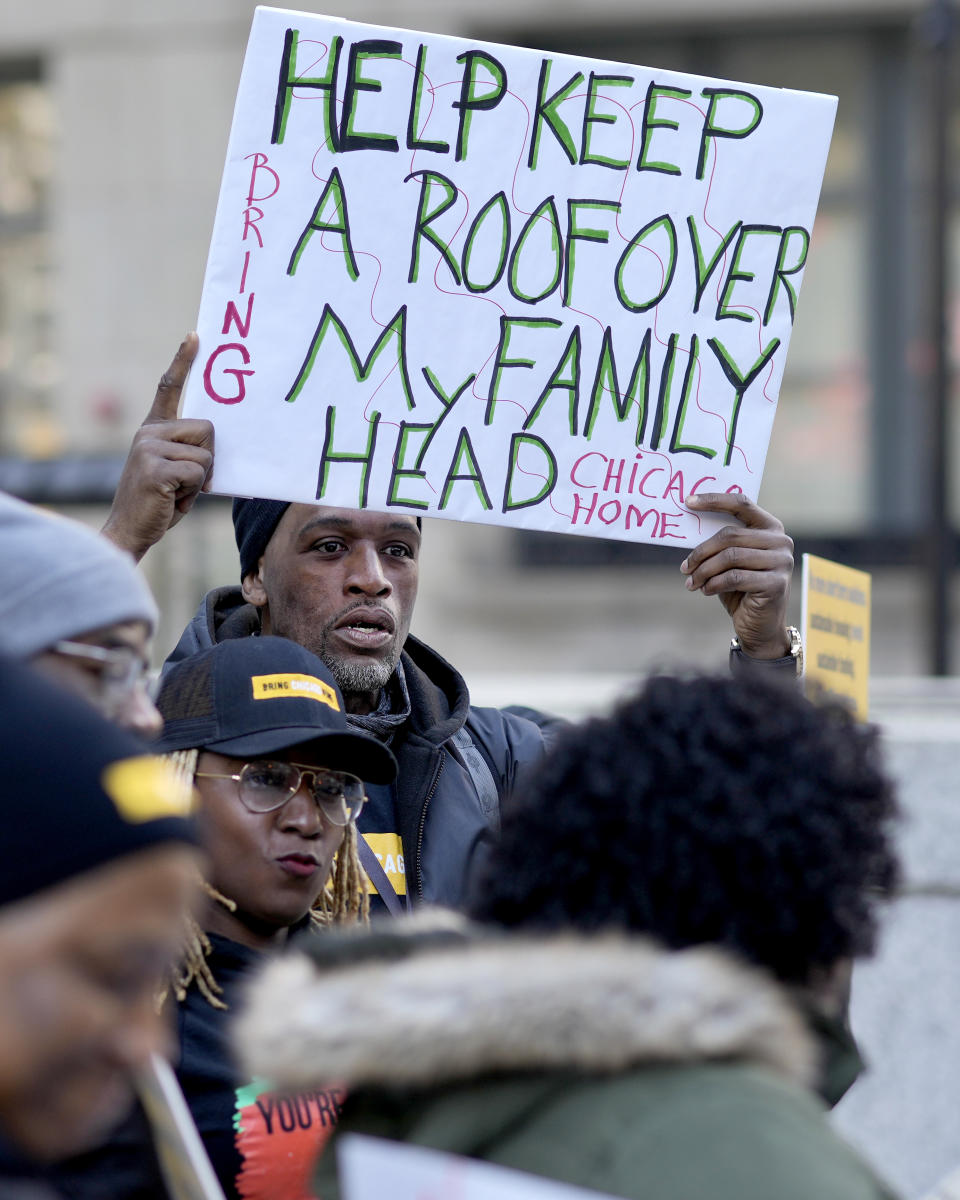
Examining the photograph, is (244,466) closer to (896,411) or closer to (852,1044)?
(852,1044)

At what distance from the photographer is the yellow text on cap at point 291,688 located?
8.08ft

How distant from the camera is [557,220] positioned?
2988mm

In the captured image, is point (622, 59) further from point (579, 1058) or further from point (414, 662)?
point (579, 1058)

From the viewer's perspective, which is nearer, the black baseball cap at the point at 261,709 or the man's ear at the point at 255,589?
the black baseball cap at the point at 261,709

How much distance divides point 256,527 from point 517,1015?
2.14 meters

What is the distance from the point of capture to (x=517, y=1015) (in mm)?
1236

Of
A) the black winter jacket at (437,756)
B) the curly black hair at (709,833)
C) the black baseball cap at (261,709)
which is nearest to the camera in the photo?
the curly black hair at (709,833)

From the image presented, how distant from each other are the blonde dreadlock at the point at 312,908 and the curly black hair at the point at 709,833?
3.06 feet

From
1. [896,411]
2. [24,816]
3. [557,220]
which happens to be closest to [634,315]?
[557,220]

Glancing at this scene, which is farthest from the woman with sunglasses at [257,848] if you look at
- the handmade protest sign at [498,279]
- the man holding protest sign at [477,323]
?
the handmade protest sign at [498,279]

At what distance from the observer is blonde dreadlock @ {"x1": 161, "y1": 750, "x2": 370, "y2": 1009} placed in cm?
227

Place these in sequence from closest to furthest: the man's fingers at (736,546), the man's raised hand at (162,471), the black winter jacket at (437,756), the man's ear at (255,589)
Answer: the man's raised hand at (162,471), the black winter jacket at (437,756), the man's fingers at (736,546), the man's ear at (255,589)

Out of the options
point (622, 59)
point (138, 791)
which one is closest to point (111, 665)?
point (138, 791)

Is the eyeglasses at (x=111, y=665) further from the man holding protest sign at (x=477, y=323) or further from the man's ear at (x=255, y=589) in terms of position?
the man's ear at (x=255, y=589)
